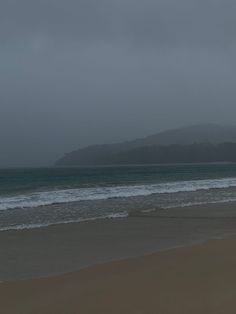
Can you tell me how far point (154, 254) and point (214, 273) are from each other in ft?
6.87

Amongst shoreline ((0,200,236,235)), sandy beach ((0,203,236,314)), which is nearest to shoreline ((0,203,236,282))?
sandy beach ((0,203,236,314))

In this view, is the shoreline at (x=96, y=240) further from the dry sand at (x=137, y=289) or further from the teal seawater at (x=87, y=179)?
the teal seawater at (x=87, y=179)

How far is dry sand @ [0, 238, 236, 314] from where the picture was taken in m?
5.45

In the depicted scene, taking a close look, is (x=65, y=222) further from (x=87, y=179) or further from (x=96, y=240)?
(x=87, y=179)

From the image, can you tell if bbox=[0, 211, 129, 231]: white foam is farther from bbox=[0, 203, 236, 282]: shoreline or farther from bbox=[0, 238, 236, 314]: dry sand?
bbox=[0, 238, 236, 314]: dry sand

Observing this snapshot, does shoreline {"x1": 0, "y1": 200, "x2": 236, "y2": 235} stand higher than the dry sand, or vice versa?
the dry sand

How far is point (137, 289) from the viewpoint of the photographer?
622cm

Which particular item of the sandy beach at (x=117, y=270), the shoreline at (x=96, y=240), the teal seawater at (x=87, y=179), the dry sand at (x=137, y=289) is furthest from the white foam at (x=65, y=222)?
the teal seawater at (x=87, y=179)

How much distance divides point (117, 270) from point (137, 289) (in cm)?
128

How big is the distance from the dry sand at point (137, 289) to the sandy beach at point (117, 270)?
11 millimetres

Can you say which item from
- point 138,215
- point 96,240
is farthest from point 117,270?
point 138,215

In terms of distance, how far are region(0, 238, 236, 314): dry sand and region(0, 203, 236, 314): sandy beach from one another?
0.4 inches

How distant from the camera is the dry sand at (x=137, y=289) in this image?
5.45 m

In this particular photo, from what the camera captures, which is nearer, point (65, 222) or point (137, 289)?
point (137, 289)
